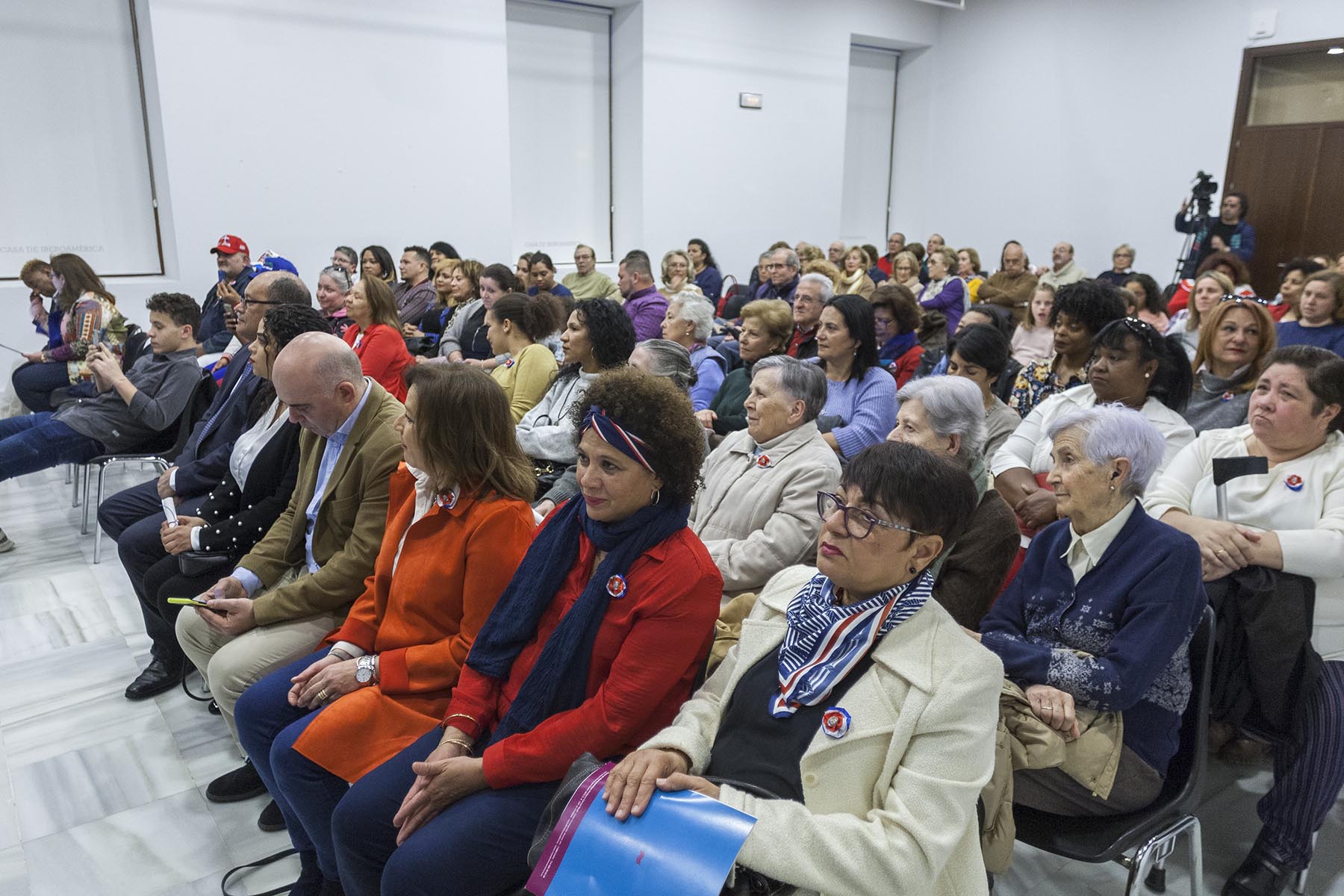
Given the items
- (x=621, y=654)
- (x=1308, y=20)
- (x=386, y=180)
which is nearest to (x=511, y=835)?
(x=621, y=654)

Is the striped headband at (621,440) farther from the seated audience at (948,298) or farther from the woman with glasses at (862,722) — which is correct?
the seated audience at (948,298)

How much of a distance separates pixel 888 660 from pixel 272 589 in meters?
1.65

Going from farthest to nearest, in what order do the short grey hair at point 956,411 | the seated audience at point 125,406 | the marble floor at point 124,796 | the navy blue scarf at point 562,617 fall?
the seated audience at point 125,406, the short grey hair at point 956,411, the marble floor at point 124,796, the navy blue scarf at point 562,617

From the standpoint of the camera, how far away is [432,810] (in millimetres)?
1564

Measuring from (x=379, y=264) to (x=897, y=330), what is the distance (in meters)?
4.80

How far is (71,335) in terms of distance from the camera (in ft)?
17.3

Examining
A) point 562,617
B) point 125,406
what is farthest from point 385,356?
point 562,617

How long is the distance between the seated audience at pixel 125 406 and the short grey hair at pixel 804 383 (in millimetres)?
2691

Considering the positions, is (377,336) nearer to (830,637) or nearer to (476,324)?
(476,324)

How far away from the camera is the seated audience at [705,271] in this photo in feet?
28.8

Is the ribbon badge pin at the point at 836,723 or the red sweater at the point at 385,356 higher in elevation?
Answer: the red sweater at the point at 385,356

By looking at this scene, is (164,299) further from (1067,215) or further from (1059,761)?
(1067,215)

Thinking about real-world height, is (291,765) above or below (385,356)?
below

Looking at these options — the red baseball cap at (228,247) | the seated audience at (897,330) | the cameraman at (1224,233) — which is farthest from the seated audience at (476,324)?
the cameraman at (1224,233)
